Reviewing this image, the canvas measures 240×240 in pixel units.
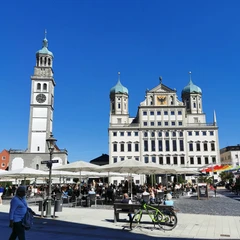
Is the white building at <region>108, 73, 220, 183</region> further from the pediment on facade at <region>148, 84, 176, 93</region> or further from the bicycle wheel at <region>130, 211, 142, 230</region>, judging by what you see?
the bicycle wheel at <region>130, 211, 142, 230</region>

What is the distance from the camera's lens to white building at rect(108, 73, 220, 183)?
7381 cm

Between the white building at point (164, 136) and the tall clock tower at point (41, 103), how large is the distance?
20.0 metres

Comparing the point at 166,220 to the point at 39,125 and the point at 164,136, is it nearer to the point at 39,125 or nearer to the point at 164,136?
the point at 39,125

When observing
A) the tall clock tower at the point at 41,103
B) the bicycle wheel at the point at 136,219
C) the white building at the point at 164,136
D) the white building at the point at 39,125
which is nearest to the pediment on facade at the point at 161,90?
the white building at the point at 164,136

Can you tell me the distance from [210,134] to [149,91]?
19224 mm

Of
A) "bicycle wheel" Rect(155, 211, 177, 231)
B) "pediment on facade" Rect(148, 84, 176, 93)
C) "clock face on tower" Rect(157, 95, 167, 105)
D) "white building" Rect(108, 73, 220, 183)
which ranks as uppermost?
"pediment on facade" Rect(148, 84, 176, 93)

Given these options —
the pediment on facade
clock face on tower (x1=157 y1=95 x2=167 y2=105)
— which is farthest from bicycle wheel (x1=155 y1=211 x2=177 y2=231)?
the pediment on facade

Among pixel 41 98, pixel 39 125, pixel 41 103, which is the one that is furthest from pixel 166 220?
pixel 41 98

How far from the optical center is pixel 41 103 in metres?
60.6

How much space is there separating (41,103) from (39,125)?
15.5 feet

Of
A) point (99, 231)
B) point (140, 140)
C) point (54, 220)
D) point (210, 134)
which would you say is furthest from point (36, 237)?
point (210, 134)

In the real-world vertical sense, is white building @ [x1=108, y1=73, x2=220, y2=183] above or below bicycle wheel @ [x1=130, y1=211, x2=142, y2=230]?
above

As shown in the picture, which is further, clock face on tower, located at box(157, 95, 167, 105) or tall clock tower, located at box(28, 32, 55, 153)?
clock face on tower, located at box(157, 95, 167, 105)

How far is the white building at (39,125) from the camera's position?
58469 mm
